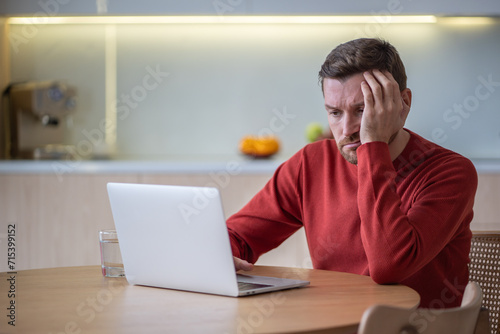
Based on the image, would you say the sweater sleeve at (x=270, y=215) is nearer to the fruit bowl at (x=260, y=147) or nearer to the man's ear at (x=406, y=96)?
the man's ear at (x=406, y=96)

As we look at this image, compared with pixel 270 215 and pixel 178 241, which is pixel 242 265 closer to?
pixel 178 241

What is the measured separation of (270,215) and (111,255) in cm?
49

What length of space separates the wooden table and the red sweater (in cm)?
11

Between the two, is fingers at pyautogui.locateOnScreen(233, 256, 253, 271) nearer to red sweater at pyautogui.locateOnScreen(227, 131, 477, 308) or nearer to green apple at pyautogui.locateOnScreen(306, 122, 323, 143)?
red sweater at pyautogui.locateOnScreen(227, 131, 477, 308)

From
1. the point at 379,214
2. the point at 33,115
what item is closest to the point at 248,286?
the point at 379,214

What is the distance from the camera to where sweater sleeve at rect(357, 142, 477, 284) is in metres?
1.28

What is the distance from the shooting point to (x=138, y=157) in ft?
12.3

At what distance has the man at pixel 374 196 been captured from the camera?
1324mm

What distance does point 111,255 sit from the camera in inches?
53.8

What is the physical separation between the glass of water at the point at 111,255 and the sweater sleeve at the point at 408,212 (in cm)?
52

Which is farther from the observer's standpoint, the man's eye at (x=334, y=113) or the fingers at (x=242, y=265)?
the man's eye at (x=334, y=113)

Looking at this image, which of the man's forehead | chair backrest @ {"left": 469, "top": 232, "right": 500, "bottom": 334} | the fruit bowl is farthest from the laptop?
the fruit bowl

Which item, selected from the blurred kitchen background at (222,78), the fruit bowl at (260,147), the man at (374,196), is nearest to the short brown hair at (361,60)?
the man at (374,196)

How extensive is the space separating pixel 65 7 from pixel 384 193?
259 cm
